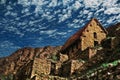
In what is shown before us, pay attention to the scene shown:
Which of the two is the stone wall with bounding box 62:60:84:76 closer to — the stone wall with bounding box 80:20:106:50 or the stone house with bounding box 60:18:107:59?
the stone house with bounding box 60:18:107:59

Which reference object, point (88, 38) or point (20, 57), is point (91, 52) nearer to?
point (88, 38)

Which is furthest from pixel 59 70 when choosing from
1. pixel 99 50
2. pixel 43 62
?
pixel 99 50

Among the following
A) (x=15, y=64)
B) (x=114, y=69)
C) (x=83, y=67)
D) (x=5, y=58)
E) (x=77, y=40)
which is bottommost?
(x=5, y=58)

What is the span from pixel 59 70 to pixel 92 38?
12.3 meters

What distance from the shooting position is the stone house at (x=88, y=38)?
48969mm

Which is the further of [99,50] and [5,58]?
[5,58]

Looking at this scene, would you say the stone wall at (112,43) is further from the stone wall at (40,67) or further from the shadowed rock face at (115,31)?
the stone wall at (40,67)

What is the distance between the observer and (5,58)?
147 m

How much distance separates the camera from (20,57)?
133875mm

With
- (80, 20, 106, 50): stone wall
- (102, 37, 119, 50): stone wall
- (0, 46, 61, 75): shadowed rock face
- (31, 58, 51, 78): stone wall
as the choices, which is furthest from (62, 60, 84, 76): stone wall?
(0, 46, 61, 75): shadowed rock face

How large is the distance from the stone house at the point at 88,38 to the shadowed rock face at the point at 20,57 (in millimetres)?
60674

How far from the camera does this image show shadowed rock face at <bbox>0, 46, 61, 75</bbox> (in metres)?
117

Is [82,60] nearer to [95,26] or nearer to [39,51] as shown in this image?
[95,26]

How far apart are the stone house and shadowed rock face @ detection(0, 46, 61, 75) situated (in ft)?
199
